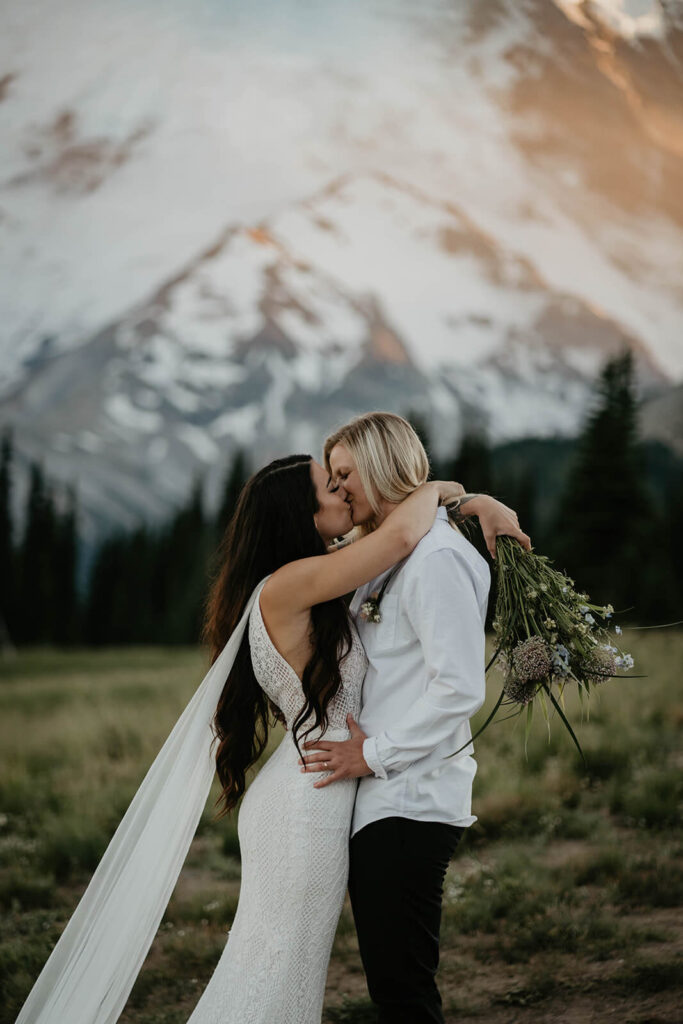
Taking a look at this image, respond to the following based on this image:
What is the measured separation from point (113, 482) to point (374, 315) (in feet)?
41.9

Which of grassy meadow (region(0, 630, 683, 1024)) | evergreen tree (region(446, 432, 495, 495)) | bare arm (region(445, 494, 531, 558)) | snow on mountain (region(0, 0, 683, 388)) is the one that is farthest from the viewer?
evergreen tree (region(446, 432, 495, 495))

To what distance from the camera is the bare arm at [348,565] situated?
281 centimetres

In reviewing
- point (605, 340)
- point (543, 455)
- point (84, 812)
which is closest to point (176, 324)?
point (543, 455)

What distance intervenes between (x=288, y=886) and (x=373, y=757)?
1.59 feet

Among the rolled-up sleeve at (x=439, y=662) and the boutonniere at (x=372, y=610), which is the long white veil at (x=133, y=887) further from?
the rolled-up sleeve at (x=439, y=662)

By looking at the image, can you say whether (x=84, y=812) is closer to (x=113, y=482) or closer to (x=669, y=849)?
(x=669, y=849)

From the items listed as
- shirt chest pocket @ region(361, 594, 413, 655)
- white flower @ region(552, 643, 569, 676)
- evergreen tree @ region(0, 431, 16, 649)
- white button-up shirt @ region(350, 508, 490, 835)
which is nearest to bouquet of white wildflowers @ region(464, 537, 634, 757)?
white flower @ region(552, 643, 569, 676)

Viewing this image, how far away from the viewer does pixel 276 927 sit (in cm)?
283

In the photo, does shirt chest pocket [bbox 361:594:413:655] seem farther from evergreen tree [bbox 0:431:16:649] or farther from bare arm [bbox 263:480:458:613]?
evergreen tree [bbox 0:431:16:649]

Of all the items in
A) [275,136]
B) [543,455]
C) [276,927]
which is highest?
[276,927]

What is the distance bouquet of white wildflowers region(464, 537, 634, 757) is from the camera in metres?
3.05

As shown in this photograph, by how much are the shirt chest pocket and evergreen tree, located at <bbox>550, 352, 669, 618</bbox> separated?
14.8 m

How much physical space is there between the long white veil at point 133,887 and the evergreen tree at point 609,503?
1473 centimetres

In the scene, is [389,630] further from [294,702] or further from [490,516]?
[490,516]
